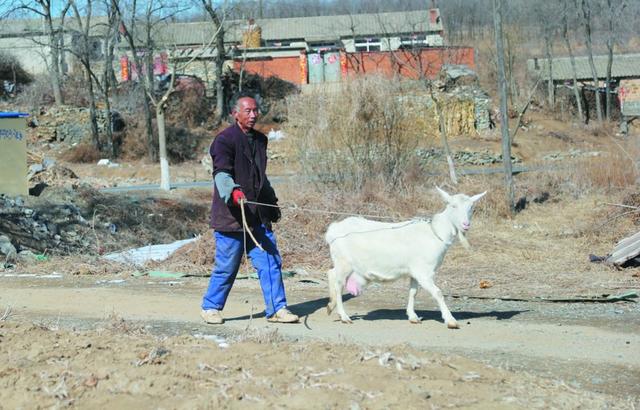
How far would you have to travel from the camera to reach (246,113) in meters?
8.90

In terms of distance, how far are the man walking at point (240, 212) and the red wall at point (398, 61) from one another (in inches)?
1715

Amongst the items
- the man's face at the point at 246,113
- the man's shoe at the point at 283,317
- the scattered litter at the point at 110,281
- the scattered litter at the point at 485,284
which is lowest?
the scattered litter at the point at 485,284

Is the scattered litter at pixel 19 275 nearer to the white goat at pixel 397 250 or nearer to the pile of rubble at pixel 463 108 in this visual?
the white goat at pixel 397 250

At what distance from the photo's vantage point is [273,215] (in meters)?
9.39

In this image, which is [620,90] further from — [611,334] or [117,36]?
[611,334]

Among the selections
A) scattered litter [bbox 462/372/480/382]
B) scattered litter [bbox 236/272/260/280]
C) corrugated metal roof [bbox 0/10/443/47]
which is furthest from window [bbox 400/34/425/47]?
scattered litter [bbox 462/372/480/382]

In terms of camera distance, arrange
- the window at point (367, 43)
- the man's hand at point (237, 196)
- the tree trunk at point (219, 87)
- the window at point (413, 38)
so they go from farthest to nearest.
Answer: the window at point (367, 43) < the window at point (413, 38) < the tree trunk at point (219, 87) < the man's hand at point (237, 196)

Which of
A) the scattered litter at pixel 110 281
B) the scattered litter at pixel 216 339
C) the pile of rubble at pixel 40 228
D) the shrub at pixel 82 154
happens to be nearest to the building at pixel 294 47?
the shrub at pixel 82 154

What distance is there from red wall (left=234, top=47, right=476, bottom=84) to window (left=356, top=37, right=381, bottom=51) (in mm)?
14322

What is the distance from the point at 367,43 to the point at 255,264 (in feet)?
211

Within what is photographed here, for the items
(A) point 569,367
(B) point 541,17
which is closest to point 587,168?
(A) point 569,367

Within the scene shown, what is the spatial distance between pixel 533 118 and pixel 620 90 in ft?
37.7

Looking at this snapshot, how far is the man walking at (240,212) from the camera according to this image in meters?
8.95

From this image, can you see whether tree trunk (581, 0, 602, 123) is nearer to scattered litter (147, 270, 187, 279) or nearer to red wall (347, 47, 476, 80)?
red wall (347, 47, 476, 80)
